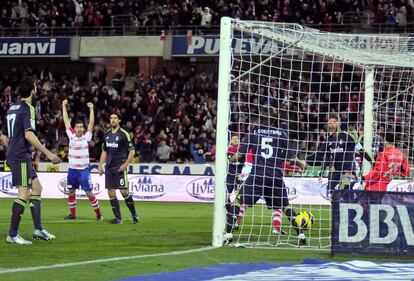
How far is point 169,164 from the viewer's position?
94.6 ft

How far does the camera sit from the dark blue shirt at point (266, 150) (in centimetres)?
1275

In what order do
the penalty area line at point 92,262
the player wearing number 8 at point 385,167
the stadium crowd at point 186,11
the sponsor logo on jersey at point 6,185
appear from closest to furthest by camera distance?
the penalty area line at point 92,262
the player wearing number 8 at point 385,167
the sponsor logo on jersey at point 6,185
the stadium crowd at point 186,11

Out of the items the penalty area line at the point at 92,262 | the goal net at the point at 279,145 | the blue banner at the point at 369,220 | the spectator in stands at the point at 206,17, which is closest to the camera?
the penalty area line at the point at 92,262

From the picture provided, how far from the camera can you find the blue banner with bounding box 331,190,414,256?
1102cm

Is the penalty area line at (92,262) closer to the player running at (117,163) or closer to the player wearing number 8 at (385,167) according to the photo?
the player wearing number 8 at (385,167)

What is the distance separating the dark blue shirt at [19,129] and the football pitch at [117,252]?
1163 millimetres

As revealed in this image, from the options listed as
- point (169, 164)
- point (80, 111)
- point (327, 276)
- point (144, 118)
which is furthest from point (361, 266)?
point (80, 111)

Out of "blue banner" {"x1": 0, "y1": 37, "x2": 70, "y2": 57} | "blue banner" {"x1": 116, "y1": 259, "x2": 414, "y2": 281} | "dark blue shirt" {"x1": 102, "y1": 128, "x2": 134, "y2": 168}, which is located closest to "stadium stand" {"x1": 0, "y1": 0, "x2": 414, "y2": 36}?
"blue banner" {"x1": 0, "y1": 37, "x2": 70, "y2": 57}

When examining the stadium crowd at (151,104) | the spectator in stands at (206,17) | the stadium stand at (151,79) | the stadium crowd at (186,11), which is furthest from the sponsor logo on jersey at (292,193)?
the spectator in stands at (206,17)

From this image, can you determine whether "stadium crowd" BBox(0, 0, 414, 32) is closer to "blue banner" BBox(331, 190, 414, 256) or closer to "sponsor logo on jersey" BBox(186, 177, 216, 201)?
"sponsor logo on jersey" BBox(186, 177, 216, 201)

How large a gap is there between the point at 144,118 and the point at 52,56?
18.8 ft

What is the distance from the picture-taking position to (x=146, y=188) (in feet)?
83.4

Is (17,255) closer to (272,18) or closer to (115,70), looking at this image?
(272,18)

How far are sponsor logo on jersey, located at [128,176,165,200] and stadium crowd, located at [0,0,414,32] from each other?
10.1 metres
